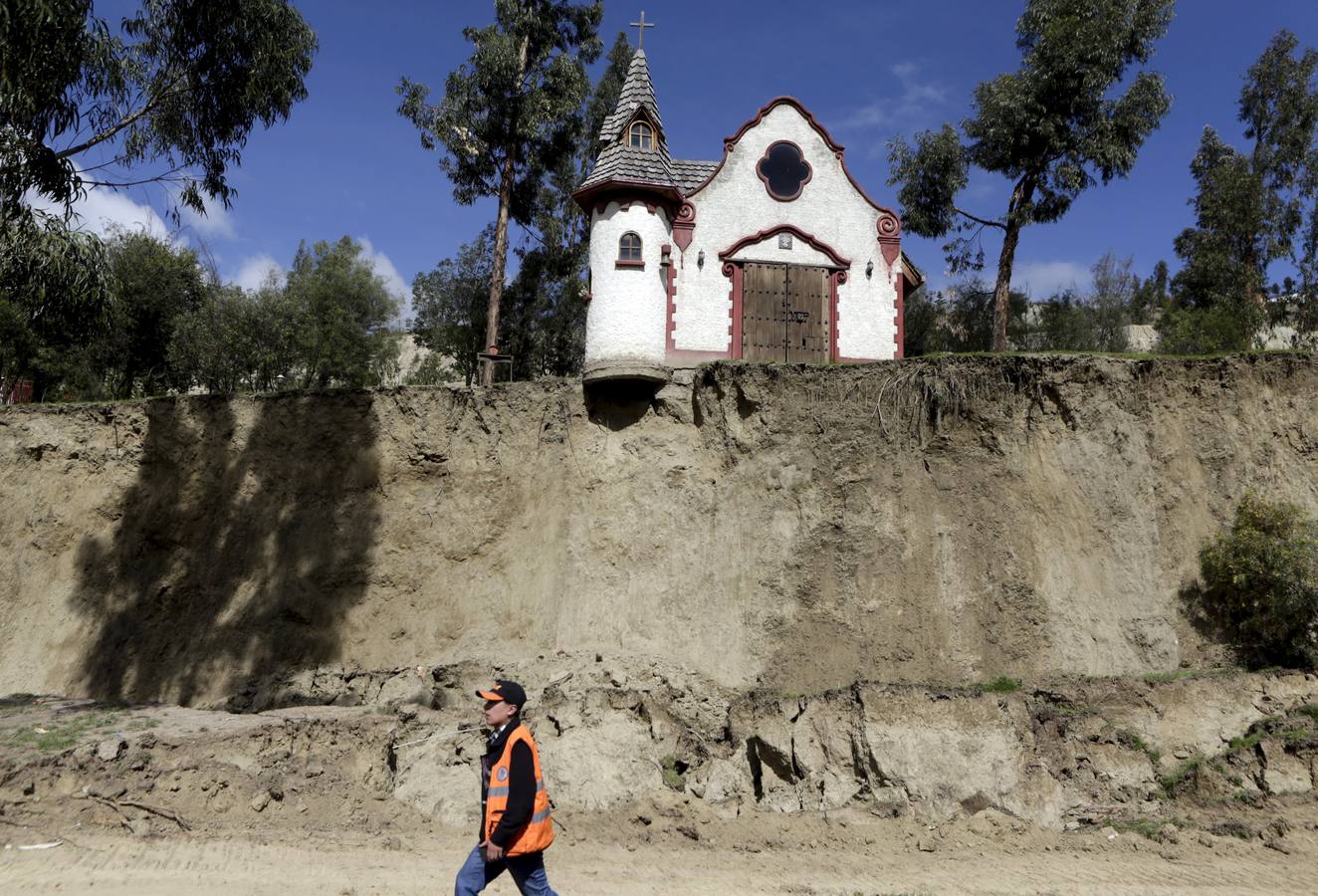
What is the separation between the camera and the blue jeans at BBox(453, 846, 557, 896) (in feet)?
21.7

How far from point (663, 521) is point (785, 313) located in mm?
6351

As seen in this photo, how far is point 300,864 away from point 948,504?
1167 cm

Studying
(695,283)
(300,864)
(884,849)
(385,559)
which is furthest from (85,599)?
(884,849)

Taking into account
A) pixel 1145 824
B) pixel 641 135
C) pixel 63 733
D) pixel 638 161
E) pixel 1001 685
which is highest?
pixel 641 135

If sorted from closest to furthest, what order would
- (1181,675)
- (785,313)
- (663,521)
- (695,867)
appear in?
1. (695,867)
2. (1181,675)
3. (663,521)
4. (785,313)

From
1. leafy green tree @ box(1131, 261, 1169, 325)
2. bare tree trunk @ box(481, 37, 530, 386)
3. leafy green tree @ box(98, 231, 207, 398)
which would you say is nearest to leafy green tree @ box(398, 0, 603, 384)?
bare tree trunk @ box(481, 37, 530, 386)

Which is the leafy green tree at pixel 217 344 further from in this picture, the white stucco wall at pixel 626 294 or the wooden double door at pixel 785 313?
the wooden double door at pixel 785 313

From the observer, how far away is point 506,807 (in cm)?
657

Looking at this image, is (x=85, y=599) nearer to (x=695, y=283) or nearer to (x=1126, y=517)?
(x=695, y=283)

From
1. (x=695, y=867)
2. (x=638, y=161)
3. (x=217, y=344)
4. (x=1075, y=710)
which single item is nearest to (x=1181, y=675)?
(x=1075, y=710)

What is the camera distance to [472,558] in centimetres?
1766

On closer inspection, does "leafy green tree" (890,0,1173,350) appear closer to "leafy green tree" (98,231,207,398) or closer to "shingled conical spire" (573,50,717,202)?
"shingled conical spire" (573,50,717,202)

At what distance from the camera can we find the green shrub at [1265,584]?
1402cm

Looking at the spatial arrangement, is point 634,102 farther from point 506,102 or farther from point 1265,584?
point 1265,584
